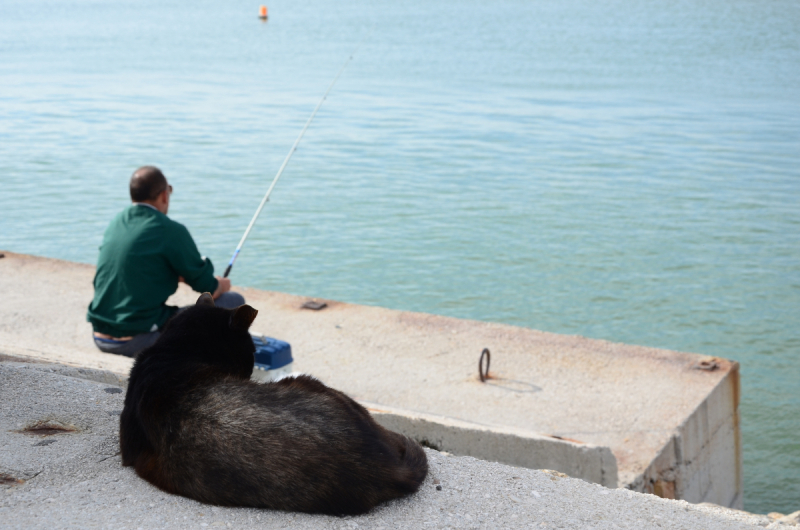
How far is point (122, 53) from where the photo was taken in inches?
1559

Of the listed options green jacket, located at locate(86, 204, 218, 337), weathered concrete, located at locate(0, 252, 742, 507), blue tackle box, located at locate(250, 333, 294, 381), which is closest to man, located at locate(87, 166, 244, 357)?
green jacket, located at locate(86, 204, 218, 337)

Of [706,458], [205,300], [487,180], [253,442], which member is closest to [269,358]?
[205,300]

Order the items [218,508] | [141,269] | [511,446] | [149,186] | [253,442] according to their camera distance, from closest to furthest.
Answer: [253,442], [218,508], [511,446], [141,269], [149,186]

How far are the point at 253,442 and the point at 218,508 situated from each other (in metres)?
0.32

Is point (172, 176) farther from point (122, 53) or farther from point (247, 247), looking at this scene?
point (122, 53)

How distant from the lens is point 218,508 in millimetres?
2650

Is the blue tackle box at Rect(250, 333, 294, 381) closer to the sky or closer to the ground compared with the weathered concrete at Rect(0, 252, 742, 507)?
closer to the sky

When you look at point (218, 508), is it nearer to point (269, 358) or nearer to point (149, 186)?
point (269, 358)

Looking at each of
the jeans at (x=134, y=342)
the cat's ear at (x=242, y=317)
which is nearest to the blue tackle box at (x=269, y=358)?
the jeans at (x=134, y=342)

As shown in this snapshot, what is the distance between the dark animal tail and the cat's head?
0.67m

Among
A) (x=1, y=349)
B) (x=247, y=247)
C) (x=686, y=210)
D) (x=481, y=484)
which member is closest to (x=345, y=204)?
(x=247, y=247)

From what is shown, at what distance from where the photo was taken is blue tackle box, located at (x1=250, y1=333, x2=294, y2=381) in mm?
5172

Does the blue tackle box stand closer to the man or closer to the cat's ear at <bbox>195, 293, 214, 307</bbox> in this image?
the man

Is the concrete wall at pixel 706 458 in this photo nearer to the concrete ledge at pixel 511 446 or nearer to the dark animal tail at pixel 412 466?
the concrete ledge at pixel 511 446
